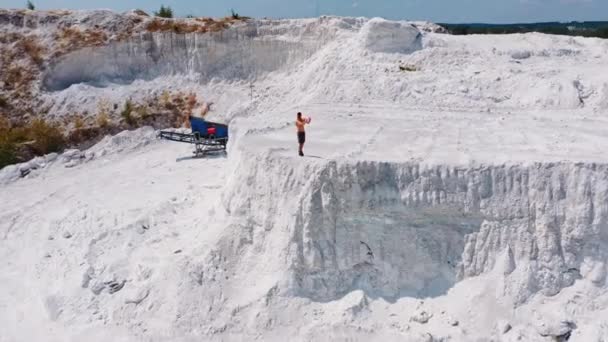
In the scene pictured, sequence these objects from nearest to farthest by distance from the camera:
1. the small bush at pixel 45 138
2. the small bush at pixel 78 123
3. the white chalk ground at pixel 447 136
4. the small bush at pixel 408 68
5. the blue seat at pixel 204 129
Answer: the white chalk ground at pixel 447 136
the blue seat at pixel 204 129
the small bush at pixel 408 68
the small bush at pixel 45 138
the small bush at pixel 78 123

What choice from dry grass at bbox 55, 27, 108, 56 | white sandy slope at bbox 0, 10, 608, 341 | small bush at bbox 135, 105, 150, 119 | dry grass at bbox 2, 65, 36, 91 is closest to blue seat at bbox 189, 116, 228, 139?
white sandy slope at bbox 0, 10, 608, 341

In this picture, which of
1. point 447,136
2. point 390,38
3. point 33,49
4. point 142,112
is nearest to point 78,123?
point 142,112

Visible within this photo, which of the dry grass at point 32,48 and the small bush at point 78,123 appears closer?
the small bush at point 78,123

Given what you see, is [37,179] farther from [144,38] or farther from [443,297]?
[443,297]

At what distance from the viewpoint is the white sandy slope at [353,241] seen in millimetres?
10219

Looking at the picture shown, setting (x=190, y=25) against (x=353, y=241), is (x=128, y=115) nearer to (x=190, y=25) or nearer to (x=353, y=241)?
(x=190, y=25)

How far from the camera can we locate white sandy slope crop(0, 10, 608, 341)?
402 inches

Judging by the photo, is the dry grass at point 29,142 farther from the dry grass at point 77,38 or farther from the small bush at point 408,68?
the small bush at point 408,68

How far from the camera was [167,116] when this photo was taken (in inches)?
1064

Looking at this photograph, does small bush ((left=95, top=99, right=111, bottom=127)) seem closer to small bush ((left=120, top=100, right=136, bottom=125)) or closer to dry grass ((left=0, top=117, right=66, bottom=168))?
small bush ((left=120, top=100, right=136, bottom=125))

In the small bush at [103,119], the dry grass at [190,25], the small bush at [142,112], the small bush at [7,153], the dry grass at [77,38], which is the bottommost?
the small bush at [7,153]

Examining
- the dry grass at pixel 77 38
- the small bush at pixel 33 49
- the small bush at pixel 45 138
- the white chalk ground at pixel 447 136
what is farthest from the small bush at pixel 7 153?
the white chalk ground at pixel 447 136

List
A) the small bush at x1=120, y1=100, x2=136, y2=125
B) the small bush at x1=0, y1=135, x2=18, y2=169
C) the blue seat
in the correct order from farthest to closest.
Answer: the small bush at x1=120, y1=100, x2=136, y2=125 → the small bush at x1=0, y1=135, x2=18, y2=169 → the blue seat

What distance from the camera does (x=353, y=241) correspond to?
11117 mm
